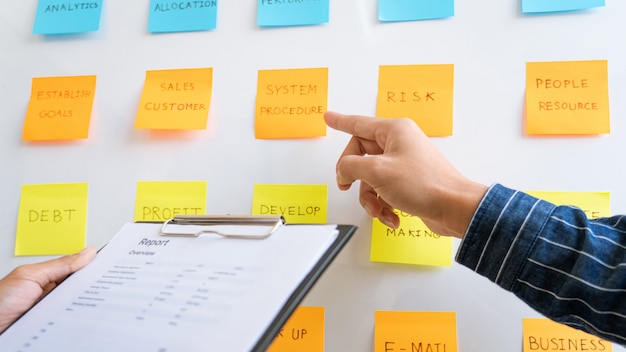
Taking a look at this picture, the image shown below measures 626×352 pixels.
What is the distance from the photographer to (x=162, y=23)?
0.63 m

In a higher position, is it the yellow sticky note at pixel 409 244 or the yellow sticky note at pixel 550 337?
the yellow sticky note at pixel 409 244

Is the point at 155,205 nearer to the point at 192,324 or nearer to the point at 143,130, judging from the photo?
the point at 143,130

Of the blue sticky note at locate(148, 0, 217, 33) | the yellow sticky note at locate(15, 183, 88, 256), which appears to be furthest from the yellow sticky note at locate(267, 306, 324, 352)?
the blue sticky note at locate(148, 0, 217, 33)

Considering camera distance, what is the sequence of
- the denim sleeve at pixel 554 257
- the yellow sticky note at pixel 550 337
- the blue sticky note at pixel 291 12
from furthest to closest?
1. the blue sticky note at pixel 291 12
2. the yellow sticky note at pixel 550 337
3. the denim sleeve at pixel 554 257

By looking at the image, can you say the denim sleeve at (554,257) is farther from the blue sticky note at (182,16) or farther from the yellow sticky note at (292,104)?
the blue sticky note at (182,16)

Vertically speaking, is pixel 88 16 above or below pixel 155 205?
above

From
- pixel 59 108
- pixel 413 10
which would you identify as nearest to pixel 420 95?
pixel 413 10

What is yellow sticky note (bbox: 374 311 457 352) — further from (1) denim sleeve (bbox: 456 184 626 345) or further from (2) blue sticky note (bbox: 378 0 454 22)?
(2) blue sticky note (bbox: 378 0 454 22)

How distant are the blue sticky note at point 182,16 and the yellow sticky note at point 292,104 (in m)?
0.12

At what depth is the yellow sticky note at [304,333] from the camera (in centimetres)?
53

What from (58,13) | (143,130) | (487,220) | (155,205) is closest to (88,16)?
(58,13)

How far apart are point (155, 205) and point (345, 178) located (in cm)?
27

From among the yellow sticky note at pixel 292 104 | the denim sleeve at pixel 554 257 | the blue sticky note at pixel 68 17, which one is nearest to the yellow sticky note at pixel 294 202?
the yellow sticky note at pixel 292 104

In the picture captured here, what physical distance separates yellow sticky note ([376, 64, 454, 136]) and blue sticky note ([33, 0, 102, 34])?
1.38 feet
